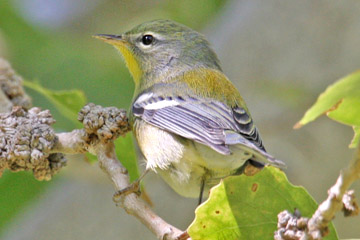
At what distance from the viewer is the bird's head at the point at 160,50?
3635 mm

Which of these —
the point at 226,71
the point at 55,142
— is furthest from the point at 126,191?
the point at 226,71

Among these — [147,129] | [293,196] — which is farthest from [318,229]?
[147,129]

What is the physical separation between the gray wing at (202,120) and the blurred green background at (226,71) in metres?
1.33

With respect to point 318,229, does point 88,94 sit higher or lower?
higher

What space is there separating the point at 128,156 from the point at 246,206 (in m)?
0.86

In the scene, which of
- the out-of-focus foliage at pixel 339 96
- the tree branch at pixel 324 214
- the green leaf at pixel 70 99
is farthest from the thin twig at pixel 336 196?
the green leaf at pixel 70 99

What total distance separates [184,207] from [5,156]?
110 inches

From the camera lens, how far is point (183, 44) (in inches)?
148

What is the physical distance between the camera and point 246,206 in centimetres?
193

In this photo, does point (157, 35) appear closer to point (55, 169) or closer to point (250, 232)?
point (55, 169)

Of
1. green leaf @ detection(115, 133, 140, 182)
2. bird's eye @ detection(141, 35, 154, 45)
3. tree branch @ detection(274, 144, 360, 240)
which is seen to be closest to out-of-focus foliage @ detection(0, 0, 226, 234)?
bird's eye @ detection(141, 35, 154, 45)

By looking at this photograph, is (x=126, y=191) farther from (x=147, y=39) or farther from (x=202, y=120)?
(x=147, y=39)

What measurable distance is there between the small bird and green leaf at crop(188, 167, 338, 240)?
27 cm

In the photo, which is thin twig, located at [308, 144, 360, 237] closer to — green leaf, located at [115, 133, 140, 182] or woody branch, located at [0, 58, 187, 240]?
woody branch, located at [0, 58, 187, 240]
